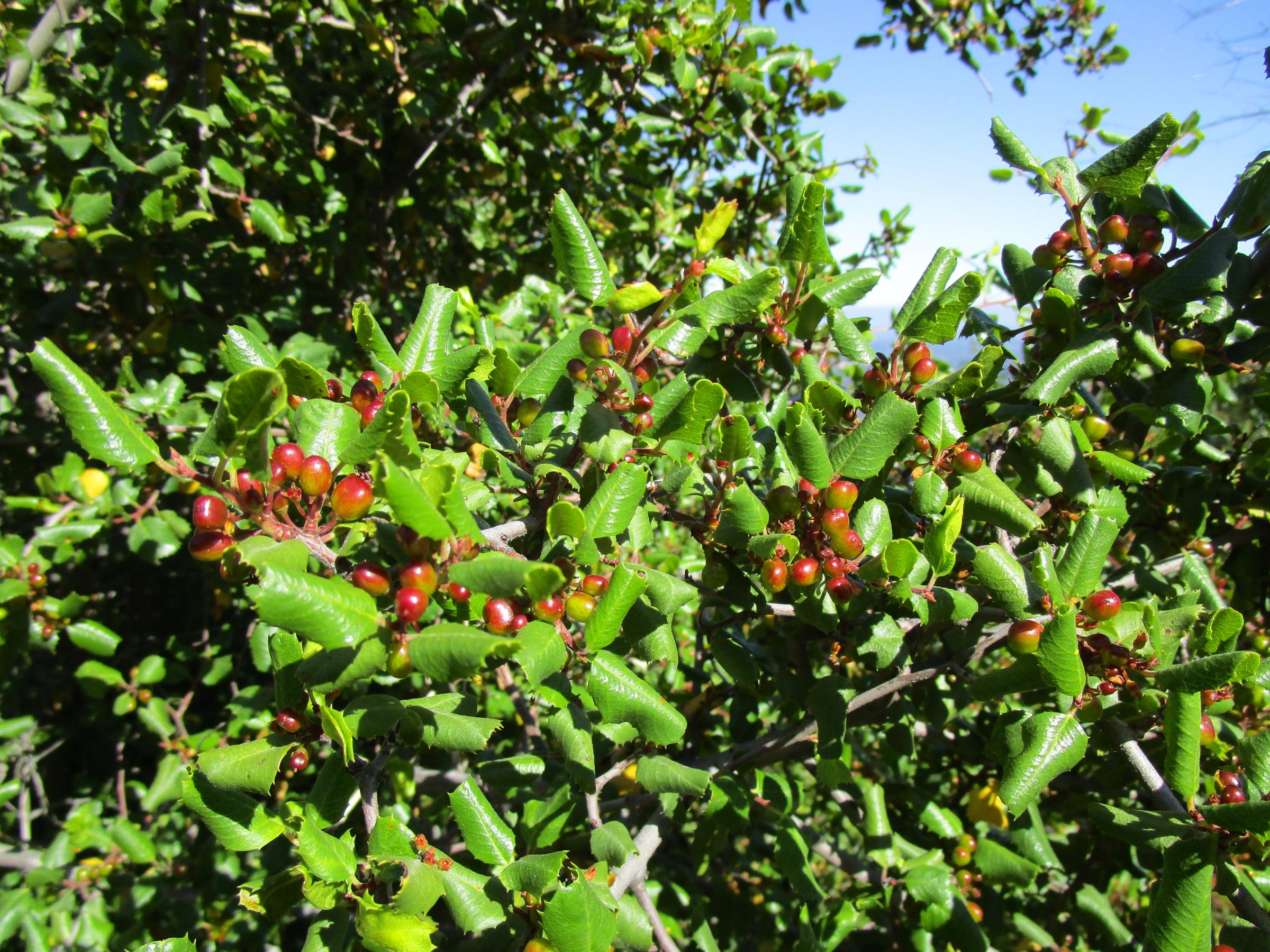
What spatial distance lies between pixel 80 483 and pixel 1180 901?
3.19 m

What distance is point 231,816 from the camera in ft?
3.59

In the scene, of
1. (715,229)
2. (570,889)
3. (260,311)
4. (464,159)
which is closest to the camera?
(570,889)

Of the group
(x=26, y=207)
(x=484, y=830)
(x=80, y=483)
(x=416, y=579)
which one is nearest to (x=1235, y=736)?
(x=484, y=830)

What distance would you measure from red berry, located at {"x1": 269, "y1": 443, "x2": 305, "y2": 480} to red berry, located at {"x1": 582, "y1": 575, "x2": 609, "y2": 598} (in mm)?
407

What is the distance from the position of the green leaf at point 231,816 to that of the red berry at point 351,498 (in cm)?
55

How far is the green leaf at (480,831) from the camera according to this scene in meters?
1.22

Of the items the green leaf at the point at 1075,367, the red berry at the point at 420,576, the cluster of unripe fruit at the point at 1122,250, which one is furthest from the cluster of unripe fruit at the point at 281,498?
the cluster of unripe fruit at the point at 1122,250

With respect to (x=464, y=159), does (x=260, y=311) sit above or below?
below

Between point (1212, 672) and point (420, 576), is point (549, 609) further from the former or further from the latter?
point (1212, 672)

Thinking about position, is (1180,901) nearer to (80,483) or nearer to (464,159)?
(80,483)

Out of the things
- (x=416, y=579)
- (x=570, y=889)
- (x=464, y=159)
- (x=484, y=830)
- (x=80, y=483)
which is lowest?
(x=80, y=483)

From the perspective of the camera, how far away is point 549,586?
782mm

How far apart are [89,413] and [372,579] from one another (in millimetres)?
371

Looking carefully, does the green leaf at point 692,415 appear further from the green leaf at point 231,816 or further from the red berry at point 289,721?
the green leaf at point 231,816
